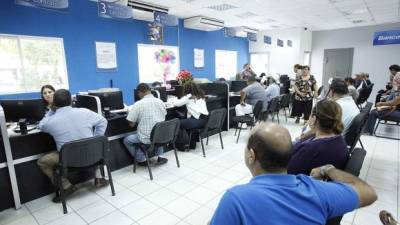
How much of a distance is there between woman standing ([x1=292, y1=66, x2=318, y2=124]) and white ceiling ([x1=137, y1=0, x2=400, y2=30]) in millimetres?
1703

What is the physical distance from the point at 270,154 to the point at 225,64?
28.2 ft

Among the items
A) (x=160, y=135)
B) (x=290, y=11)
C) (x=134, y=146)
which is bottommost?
(x=134, y=146)

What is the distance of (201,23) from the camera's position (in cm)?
698

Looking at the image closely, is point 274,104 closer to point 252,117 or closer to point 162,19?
point 252,117

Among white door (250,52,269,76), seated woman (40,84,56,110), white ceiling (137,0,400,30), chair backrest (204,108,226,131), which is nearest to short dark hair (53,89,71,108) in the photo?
seated woman (40,84,56,110)

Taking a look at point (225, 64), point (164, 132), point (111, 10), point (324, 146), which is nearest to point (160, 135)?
point (164, 132)

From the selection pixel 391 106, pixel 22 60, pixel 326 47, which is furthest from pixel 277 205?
pixel 326 47

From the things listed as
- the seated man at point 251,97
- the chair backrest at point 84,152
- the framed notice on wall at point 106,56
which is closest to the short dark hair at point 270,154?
the chair backrest at point 84,152

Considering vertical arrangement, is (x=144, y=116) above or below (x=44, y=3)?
below

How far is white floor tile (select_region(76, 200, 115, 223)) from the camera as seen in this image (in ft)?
7.47

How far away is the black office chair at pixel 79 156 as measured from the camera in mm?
2205

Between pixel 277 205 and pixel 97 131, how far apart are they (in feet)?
7.62

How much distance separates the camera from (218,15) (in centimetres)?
689

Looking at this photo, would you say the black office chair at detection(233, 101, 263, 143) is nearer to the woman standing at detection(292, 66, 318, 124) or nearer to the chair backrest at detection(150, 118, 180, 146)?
the woman standing at detection(292, 66, 318, 124)
